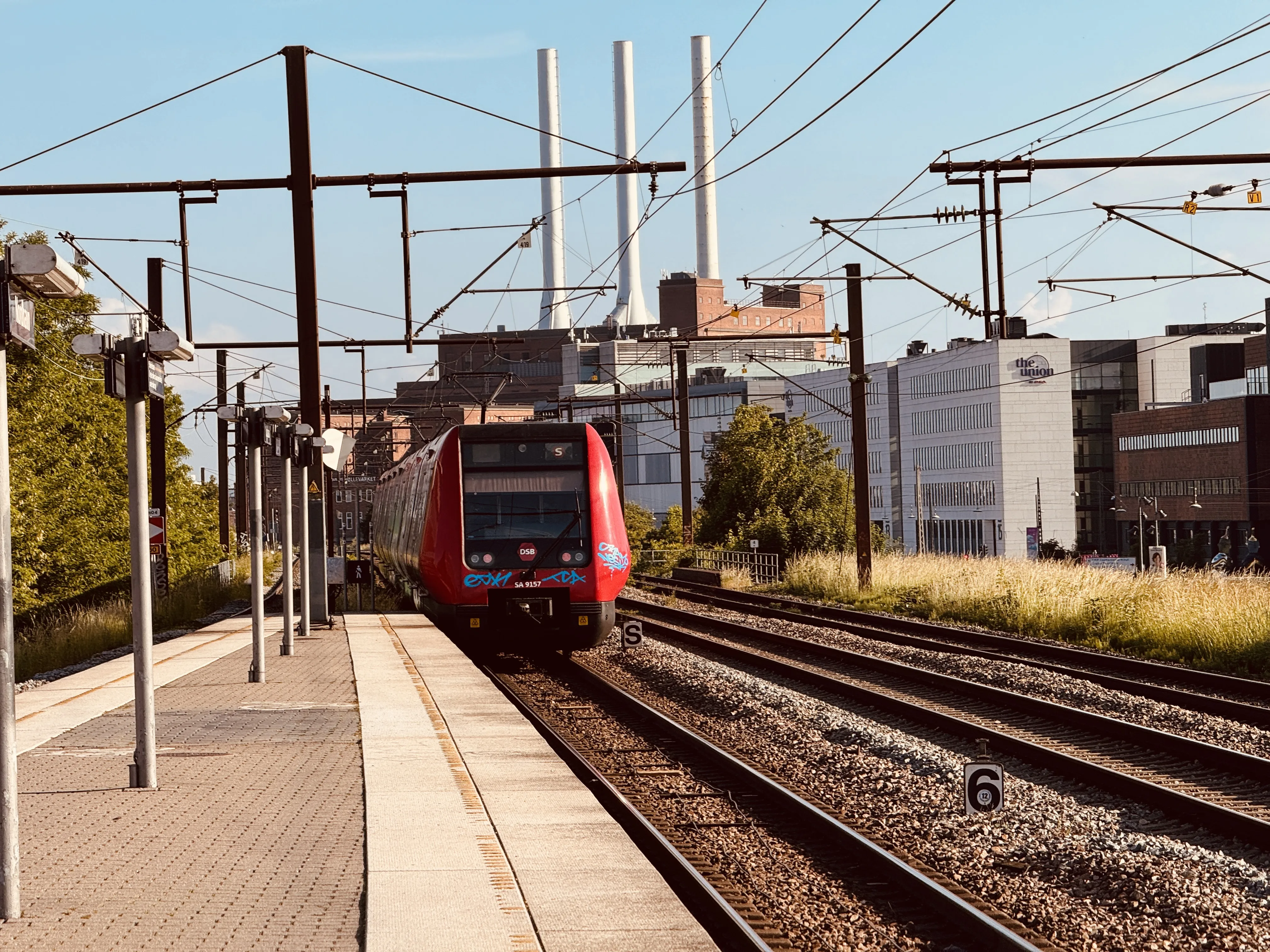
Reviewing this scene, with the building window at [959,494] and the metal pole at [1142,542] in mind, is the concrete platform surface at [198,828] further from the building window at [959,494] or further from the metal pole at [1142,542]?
the building window at [959,494]

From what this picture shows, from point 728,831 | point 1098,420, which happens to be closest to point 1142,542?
point 1098,420

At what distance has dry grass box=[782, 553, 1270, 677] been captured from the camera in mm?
19828

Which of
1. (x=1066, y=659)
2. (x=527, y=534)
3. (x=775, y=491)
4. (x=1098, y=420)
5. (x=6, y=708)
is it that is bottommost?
(x=1066, y=659)

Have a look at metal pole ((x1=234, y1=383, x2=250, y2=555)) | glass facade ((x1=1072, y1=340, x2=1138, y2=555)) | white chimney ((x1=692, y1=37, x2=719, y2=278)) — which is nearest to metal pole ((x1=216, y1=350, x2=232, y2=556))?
metal pole ((x1=234, y1=383, x2=250, y2=555))

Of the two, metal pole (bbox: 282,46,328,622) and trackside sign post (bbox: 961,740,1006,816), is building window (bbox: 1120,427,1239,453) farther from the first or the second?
trackside sign post (bbox: 961,740,1006,816)

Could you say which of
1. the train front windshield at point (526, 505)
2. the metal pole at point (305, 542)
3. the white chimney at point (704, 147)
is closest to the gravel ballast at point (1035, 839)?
the train front windshield at point (526, 505)

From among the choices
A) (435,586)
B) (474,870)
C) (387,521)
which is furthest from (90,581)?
(474,870)

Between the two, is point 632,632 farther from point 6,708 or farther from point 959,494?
point 959,494

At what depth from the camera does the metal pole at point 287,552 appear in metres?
17.3

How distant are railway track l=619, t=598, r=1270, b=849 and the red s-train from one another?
8.45 feet

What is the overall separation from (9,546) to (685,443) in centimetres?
4176

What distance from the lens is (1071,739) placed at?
13266 millimetres

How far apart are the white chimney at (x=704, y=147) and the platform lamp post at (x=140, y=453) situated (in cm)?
16886

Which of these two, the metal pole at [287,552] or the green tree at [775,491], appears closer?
the metal pole at [287,552]
